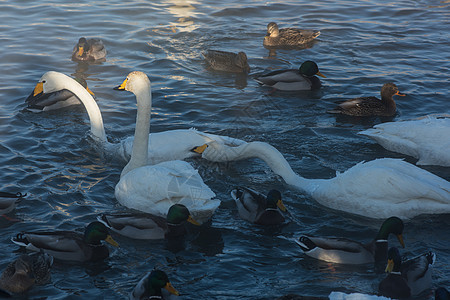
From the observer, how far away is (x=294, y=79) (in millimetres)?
14047

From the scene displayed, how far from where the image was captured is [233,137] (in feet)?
38.2

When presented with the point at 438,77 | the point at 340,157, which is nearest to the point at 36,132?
the point at 340,157

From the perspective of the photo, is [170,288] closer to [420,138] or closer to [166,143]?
[166,143]

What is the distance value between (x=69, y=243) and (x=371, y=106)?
704cm

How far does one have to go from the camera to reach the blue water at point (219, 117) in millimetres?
7699

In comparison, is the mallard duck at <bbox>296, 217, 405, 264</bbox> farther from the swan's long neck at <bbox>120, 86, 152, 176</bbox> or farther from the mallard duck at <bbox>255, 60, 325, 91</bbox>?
the mallard duck at <bbox>255, 60, 325, 91</bbox>

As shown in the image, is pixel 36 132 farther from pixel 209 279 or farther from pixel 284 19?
pixel 284 19

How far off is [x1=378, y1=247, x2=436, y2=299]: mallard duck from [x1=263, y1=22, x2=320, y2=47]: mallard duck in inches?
391

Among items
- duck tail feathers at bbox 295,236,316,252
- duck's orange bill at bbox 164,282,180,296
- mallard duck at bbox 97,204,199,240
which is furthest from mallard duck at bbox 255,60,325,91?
duck's orange bill at bbox 164,282,180,296

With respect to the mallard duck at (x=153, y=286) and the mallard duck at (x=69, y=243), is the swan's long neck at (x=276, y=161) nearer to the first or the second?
the mallard duck at (x=69, y=243)

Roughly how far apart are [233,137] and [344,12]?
9.93 meters

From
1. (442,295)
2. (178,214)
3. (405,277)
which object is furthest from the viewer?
(178,214)

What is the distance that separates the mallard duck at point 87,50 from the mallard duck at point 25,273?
8.57 metres

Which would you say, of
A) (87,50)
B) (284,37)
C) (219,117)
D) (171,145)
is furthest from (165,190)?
(284,37)
